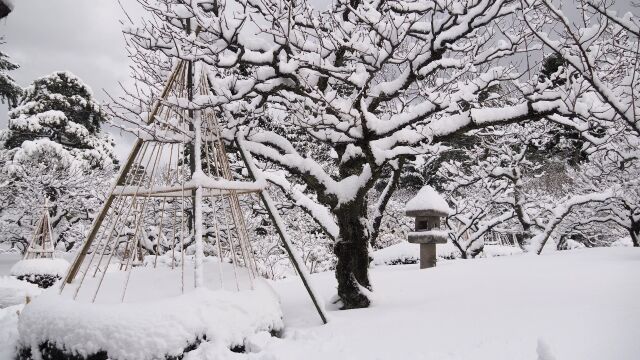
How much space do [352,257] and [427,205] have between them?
401cm

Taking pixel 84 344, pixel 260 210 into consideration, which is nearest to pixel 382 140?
pixel 84 344

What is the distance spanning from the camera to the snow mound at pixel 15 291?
11.1 metres

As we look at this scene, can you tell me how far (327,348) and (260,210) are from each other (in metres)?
6.48

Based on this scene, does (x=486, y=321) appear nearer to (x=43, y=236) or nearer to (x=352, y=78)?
(x=352, y=78)

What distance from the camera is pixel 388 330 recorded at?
4246 millimetres

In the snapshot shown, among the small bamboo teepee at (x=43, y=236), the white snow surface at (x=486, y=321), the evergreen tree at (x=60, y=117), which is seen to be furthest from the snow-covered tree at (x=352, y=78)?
the evergreen tree at (x=60, y=117)

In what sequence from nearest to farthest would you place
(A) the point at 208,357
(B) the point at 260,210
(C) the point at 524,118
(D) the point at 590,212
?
(A) the point at 208,357
(C) the point at 524,118
(B) the point at 260,210
(D) the point at 590,212

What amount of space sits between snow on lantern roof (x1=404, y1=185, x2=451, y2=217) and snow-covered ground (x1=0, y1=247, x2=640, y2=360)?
2622 millimetres

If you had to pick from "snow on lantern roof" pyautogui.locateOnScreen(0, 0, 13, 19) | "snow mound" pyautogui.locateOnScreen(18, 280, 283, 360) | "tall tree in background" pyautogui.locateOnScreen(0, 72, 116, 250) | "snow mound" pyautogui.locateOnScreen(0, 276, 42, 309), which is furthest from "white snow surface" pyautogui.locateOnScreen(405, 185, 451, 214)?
"tall tree in background" pyautogui.locateOnScreen(0, 72, 116, 250)

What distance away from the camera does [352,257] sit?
5.75 meters

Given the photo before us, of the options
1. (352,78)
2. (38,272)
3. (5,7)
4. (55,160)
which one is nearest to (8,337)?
(5,7)

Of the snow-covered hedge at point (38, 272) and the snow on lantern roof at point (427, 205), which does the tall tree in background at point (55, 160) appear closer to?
the snow-covered hedge at point (38, 272)

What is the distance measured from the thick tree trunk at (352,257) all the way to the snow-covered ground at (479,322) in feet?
0.91

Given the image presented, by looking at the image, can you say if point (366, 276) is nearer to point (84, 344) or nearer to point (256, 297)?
point (256, 297)
